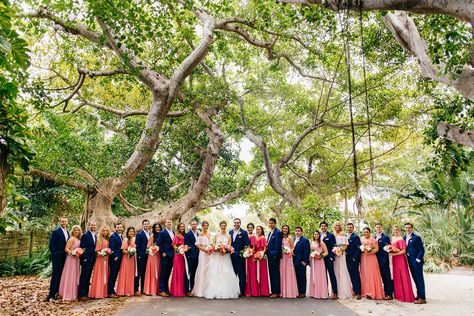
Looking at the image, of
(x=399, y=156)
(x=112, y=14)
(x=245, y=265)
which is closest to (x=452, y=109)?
(x=245, y=265)

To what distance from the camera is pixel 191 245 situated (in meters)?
8.73

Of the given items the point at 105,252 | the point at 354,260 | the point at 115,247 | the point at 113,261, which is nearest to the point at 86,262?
the point at 105,252

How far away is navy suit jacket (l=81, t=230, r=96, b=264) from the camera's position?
26.5 feet

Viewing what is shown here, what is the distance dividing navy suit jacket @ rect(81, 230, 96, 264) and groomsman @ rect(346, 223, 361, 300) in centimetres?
591

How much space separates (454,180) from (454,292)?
6.41 meters

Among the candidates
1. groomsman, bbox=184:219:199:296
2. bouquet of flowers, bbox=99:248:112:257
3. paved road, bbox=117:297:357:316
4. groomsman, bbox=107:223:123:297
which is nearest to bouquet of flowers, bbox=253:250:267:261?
paved road, bbox=117:297:357:316

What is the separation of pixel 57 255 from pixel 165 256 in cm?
235

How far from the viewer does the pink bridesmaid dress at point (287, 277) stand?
836 centimetres

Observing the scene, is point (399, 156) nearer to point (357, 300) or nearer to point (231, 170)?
point (231, 170)

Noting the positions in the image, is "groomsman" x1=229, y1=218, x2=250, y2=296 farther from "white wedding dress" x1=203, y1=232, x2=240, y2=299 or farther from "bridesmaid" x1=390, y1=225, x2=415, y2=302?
"bridesmaid" x1=390, y1=225, x2=415, y2=302

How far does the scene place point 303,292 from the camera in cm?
846

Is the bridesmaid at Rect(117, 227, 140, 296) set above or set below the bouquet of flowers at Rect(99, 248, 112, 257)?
below

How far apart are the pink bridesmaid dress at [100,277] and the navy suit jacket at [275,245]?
12.5 feet

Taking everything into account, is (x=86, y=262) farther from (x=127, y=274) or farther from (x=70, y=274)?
(x=127, y=274)
